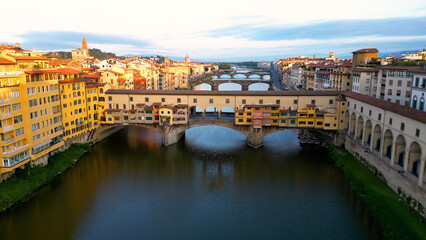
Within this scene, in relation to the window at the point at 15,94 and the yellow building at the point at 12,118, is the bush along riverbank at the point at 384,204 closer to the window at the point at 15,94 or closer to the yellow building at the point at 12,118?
the yellow building at the point at 12,118

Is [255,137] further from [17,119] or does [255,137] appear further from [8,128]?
[8,128]

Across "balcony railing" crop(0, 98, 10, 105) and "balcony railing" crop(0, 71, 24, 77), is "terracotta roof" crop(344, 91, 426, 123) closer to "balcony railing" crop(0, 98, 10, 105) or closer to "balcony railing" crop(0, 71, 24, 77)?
"balcony railing" crop(0, 98, 10, 105)

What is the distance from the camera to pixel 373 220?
20.5 metres

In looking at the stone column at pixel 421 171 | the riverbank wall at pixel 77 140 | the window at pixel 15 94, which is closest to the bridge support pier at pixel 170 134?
the riverbank wall at pixel 77 140

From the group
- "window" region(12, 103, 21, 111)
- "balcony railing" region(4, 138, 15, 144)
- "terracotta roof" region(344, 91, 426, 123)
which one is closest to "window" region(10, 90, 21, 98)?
"window" region(12, 103, 21, 111)

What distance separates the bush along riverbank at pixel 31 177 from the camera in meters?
22.0

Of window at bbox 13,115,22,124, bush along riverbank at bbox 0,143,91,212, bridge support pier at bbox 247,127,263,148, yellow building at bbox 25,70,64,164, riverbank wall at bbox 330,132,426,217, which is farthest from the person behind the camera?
bridge support pier at bbox 247,127,263,148

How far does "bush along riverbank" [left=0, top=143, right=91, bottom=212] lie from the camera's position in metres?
22.0

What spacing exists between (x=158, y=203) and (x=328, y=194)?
13.3 meters

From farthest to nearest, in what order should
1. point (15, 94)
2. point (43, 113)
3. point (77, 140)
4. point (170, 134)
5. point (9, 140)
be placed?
point (170, 134)
point (77, 140)
point (43, 113)
point (15, 94)
point (9, 140)

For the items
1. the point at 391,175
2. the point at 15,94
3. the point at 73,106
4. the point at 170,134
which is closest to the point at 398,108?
the point at 391,175

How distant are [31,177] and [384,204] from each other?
26700 mm

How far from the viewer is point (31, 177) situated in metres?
25.0

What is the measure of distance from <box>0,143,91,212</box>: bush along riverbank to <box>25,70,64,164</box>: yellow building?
951 millimetres
